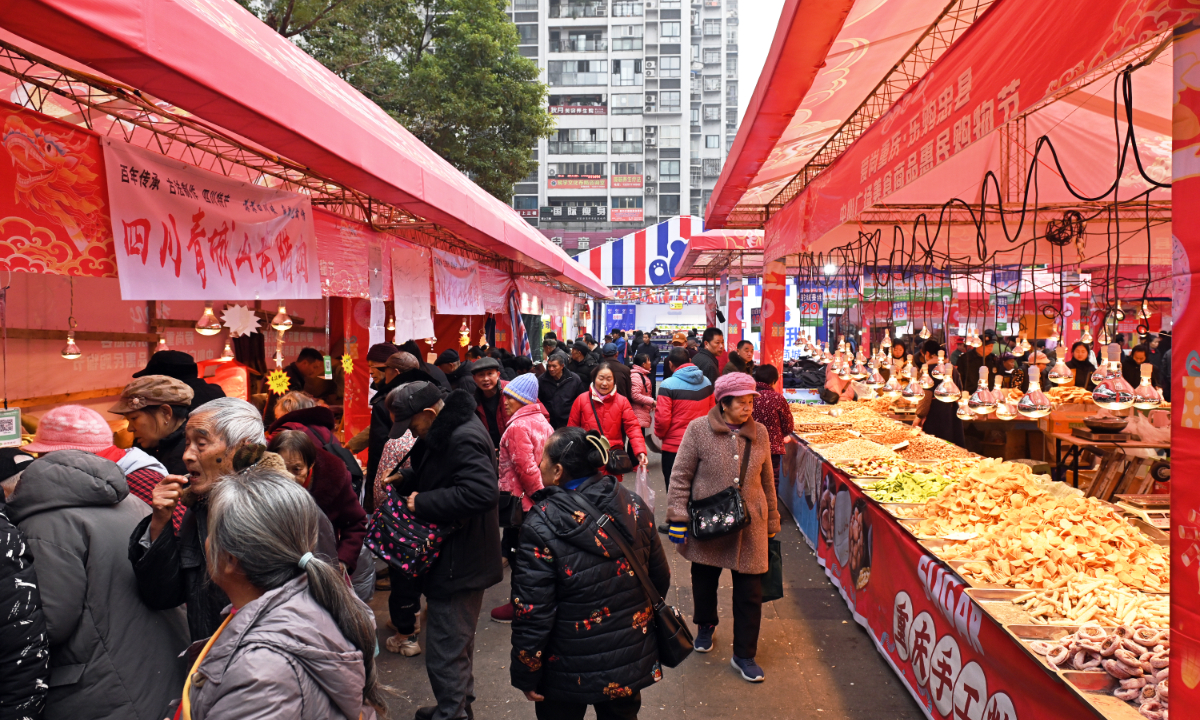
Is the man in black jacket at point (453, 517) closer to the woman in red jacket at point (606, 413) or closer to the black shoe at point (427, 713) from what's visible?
the black shoe at point (427, 713)

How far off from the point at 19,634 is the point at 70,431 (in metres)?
1.18

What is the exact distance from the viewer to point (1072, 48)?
2.21 metres

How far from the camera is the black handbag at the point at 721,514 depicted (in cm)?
415

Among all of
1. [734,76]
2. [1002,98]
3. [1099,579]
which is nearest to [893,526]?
[1099,579]

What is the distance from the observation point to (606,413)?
21.2ft

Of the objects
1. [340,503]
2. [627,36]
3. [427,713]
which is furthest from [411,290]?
[627,36]

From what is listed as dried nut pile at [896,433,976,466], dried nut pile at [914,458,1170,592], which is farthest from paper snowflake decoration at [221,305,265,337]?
dried nut pile at [896,433,976,466]

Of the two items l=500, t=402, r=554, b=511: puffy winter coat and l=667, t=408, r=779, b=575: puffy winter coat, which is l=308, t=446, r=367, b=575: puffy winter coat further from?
l=667, t=408, r=779, b=575: puffy winter coat

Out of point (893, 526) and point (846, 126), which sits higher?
point (846, 126)

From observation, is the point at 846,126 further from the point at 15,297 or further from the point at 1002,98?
the point at 15,297

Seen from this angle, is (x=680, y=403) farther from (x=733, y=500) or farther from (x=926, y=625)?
(x=926, y=625)

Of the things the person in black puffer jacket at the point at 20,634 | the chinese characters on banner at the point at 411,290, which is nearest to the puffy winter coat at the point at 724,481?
the person in black puffer jacket at the point at 20,634

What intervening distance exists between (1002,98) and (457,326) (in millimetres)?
11748

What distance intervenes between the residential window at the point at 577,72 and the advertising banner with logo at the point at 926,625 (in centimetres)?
5607
